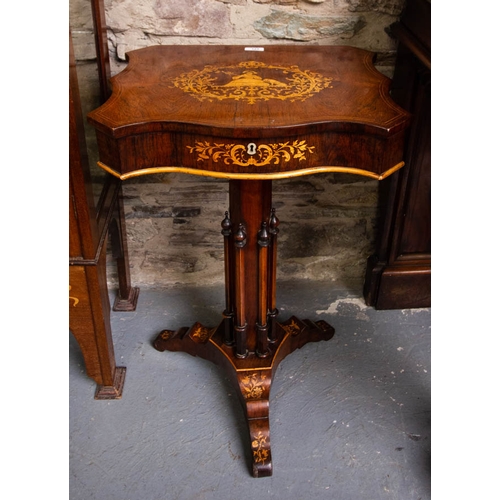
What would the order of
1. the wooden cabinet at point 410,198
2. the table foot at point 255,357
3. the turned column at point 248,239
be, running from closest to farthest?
the turned column at point 248,239 < the table foot at point 255,357 < the wooden cabinet at point 410,198

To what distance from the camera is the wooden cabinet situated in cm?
196

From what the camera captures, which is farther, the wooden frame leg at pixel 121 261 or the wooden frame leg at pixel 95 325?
the wooden frame leg at pixel 121 261

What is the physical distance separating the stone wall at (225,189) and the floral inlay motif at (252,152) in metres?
0.46

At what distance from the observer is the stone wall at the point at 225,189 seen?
202 cm

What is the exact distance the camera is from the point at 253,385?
6.39 feet

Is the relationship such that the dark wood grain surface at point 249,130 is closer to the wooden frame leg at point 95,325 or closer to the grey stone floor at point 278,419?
the wooden frame leg at point 95,325

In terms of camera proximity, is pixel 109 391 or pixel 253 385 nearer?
pixel 253 385

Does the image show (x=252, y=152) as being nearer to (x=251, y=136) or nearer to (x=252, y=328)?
(x=251, y=136)

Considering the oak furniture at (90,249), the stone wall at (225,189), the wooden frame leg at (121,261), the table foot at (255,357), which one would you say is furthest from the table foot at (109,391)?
the stone wall at (225,189)

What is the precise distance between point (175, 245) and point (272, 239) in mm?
730

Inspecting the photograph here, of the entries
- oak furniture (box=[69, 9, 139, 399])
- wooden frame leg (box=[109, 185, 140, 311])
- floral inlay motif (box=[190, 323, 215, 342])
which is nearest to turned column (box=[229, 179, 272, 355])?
floral inlay motif (box=[190, 323, 215, 342])

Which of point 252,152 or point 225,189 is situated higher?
point 252,152

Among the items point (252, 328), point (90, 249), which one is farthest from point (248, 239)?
point (90, 249)

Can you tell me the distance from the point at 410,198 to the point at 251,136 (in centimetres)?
108
